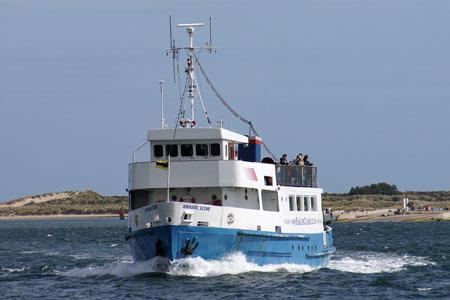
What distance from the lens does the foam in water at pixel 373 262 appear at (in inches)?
1673

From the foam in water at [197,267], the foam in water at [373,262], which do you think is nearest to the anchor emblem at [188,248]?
the foam in water at [197,267]

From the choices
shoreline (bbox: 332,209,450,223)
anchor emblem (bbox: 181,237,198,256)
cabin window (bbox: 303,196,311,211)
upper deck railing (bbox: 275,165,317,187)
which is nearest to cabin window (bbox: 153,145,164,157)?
anchor emblem (bbox: 181,237,198,256)

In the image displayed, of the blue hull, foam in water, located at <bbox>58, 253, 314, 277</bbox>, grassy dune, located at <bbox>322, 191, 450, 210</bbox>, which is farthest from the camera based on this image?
grassy dune, located at <bbox>322, 191, 450, 210</bbox>

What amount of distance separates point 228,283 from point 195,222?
8.71 ft

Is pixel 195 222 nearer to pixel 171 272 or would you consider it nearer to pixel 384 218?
pixel 171 272

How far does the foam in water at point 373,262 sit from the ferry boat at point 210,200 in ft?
12.3

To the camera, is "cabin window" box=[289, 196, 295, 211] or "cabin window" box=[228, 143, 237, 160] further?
"cabin window" box=[289, 196, 295, 211]

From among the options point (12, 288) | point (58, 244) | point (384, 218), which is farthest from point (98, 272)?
point (384, 218)

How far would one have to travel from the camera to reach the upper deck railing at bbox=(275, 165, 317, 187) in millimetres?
39094

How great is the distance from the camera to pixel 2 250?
63.4 metres

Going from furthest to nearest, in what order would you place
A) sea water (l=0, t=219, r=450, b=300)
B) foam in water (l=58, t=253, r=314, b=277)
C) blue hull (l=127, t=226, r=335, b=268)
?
foam in water (l=58, t=253, r=314, b=277), blue hull (l=127, t=226, r=335, b=268), sea water (l=0, t=219, r=450, b=300)

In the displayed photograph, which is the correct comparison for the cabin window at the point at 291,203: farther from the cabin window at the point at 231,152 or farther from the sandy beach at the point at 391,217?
the sandy beach at the point at 391,217

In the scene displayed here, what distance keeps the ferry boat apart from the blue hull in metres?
0.04

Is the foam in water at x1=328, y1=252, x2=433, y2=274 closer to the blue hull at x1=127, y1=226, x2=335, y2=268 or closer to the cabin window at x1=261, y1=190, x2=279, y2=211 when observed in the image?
the blue hull at x1=127, y1=226, x2=335, y2=268
